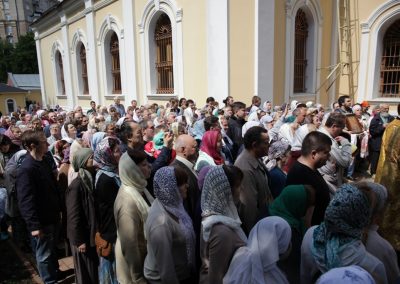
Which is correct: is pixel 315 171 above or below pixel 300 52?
below

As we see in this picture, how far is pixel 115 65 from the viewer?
1669 centimetres

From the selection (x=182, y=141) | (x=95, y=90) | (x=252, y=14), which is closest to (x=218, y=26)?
(x=252, y=14)

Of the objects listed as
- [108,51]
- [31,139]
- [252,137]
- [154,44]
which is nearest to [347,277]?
[252,137]

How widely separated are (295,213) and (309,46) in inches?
473

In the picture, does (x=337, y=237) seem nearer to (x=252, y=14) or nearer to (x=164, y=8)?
(x=252, y=14)

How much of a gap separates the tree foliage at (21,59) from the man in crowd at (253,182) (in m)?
63.8

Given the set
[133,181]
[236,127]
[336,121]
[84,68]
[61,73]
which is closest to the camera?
[133,181]

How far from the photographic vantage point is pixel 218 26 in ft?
32.3

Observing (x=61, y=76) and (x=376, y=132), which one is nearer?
(x=376, y=132)

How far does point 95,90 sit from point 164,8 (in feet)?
25.0

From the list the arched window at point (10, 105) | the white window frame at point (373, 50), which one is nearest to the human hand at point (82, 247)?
the white window frame at point (373, 50)

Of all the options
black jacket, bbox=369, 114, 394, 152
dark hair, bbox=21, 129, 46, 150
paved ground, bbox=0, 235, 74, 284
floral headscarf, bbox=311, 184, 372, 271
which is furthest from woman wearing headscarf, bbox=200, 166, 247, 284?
black jacket, bbox=369, 114, 394, 152

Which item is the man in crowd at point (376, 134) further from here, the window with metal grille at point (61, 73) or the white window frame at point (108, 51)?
the window with metal grille at point (61, 73)

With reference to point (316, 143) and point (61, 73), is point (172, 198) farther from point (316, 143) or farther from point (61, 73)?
point (61, 73)
